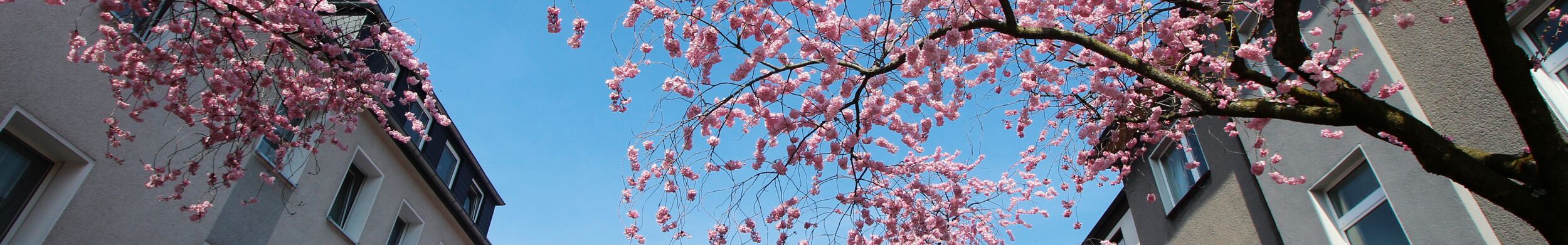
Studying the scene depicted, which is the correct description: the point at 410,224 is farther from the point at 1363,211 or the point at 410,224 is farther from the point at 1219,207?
the point at 1363,211

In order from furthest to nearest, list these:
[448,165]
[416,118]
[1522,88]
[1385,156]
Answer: [448,165] < [416,118] < [1385,156] < [1522,88]

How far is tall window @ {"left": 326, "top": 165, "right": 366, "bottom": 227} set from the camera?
32.2 feet

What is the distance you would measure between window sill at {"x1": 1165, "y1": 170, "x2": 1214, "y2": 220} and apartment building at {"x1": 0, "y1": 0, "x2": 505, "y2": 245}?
7974 mm

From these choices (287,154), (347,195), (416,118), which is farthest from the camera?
(416,118)

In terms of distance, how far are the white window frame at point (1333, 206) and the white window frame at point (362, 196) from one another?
9718mm

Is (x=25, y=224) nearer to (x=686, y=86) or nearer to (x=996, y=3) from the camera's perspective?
(x=686, y=86)

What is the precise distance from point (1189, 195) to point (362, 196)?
31.4 ft

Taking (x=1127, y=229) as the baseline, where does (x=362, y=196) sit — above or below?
below

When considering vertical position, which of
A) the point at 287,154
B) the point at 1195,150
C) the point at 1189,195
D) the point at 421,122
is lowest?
the point at 287,154

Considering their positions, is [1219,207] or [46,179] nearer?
[46,179]

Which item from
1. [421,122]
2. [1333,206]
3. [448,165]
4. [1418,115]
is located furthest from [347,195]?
[1418,115]

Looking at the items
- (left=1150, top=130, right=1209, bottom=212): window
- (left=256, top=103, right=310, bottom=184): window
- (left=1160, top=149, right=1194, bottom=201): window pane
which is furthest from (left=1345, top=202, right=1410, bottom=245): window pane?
(left=256, top=103, right=310, bottom=184): window

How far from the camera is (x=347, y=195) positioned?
33.0ft

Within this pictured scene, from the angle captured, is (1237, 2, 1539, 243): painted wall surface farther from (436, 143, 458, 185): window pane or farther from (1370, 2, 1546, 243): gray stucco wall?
(436, 143, 458, 185): window pane
